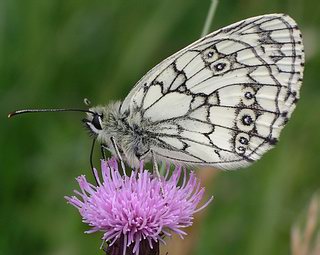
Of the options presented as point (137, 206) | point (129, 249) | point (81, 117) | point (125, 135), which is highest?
point (81, 117)

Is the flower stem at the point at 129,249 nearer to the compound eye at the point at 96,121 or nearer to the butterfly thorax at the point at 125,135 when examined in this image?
the butterfly thorax at the point at 125,135

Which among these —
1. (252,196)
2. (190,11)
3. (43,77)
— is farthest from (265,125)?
(190,11)

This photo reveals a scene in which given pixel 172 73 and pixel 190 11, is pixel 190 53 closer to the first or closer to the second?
pixel 172 73

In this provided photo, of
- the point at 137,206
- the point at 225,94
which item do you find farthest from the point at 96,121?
the point at 225,94

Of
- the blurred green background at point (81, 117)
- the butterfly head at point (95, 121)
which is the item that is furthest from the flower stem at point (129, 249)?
the blurred green background at point (81, 117)

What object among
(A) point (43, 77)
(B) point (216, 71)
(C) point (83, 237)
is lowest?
(C) point (83, 237)

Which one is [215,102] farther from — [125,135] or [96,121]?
[96,121]
